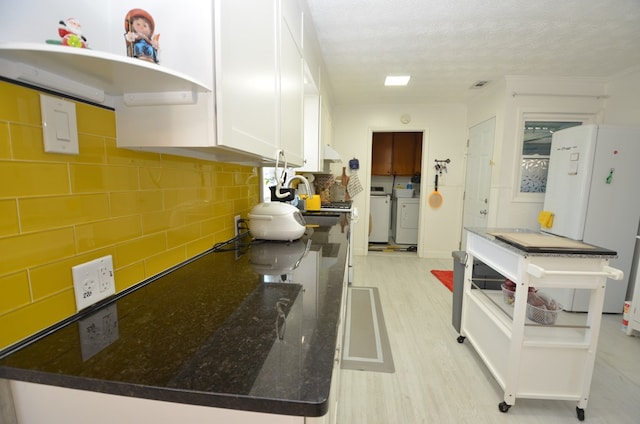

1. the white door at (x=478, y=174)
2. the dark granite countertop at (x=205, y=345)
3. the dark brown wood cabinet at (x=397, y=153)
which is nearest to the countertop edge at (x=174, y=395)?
the dark granite countertop at (x=205, y=345)

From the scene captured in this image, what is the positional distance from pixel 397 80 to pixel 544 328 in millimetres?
2683

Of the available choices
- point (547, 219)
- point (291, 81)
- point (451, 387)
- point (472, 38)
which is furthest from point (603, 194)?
point (291, 81)

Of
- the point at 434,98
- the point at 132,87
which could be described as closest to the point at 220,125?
the point at 132,87

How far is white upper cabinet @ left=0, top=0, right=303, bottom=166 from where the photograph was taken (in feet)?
1.74

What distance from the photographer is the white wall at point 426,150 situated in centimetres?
401

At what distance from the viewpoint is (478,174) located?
3555 millimetres

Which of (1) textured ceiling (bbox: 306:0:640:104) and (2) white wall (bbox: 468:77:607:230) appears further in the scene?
(2) white wall (bbox: 468:77:607:230)

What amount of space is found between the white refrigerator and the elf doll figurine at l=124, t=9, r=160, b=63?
3.18 metres

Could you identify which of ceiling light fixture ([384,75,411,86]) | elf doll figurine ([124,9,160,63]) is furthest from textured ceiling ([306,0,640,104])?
elf doll figurine ([124,9,160,63])

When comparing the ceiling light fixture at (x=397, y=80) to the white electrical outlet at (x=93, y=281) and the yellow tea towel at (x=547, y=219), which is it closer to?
the yellow tea towel at (x=547, y=219)

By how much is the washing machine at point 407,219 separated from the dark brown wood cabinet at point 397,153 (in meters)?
0.65

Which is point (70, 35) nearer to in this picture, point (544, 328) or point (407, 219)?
point (544, 328)

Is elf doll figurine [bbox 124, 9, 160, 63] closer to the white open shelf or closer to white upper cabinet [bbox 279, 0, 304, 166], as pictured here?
the white open shelf

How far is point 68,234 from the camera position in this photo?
2.11 feet
